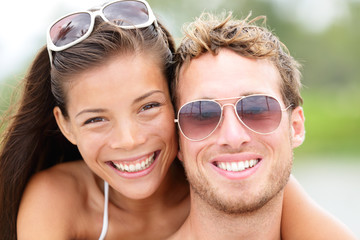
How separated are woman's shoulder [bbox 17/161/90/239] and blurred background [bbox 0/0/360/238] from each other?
8.55 metres

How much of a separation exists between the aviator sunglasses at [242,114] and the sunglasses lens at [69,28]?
0.93 metres

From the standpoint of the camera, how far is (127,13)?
132 inches

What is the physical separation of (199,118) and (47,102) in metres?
1.45

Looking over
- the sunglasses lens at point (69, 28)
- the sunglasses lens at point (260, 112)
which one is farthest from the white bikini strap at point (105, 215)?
the sunglasses lens at point (260, 112)

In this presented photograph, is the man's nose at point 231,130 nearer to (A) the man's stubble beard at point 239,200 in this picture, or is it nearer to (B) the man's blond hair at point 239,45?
(A) the man's stubble beard at point 239,200

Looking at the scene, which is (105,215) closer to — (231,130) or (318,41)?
(231,130)

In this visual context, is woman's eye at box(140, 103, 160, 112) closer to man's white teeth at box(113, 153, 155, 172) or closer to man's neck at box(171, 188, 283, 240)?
man's white teeth at box(113, 153, 155, 172)

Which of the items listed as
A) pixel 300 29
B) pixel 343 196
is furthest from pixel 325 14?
pixel 343 196

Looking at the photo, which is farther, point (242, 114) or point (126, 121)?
point (126, 121)

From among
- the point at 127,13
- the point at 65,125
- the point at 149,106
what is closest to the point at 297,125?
the point at 149,106

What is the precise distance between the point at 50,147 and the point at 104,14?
52.7 inches

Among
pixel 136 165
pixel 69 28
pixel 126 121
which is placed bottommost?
pixel 136 165

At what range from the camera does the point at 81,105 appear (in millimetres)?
3172

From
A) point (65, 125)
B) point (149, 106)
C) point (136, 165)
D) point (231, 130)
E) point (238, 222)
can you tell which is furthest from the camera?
point (65, 125)
